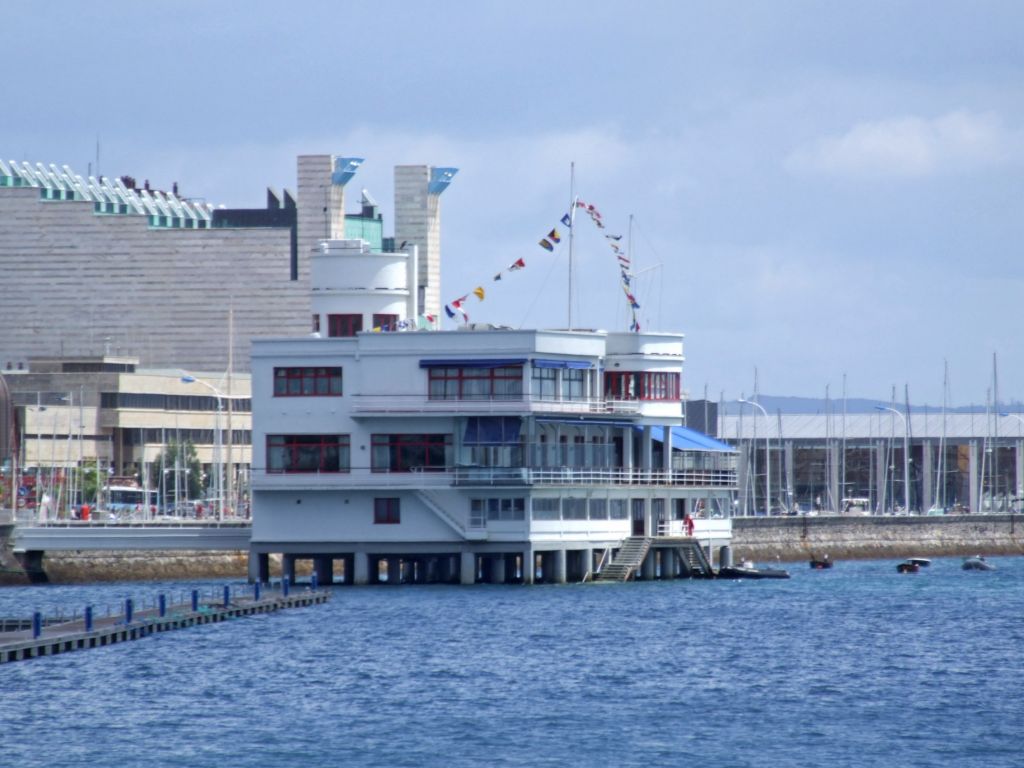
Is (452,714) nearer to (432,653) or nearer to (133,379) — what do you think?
(432,653)

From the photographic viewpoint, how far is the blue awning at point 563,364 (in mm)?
104500

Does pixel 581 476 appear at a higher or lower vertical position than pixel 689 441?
lower

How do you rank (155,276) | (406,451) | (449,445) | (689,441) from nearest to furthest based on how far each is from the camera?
(449,445) → (406,451) → (689,441) → (155,276)

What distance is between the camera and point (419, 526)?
4156 inches

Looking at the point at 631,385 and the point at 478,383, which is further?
the point at 631,385

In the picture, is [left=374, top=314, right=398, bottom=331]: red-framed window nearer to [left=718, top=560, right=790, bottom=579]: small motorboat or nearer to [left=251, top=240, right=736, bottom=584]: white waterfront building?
[left=251, top=240, right=736, bottom=584]: white waterfront building

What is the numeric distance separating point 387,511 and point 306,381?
6628 millimetres

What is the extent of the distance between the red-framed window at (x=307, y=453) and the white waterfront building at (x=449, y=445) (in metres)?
0.04

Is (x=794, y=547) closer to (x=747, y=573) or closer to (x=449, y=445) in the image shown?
(x=747, y=573)

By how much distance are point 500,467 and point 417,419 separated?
13.5 feet

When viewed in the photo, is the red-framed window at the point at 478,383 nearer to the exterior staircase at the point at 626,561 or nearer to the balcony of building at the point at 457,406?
the balcony of building at the point at 457,406

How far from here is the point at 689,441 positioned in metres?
120

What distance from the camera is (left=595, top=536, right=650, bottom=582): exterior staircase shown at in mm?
110250

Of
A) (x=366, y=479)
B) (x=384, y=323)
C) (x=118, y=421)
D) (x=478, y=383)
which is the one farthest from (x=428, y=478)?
(x=118, y=421)
